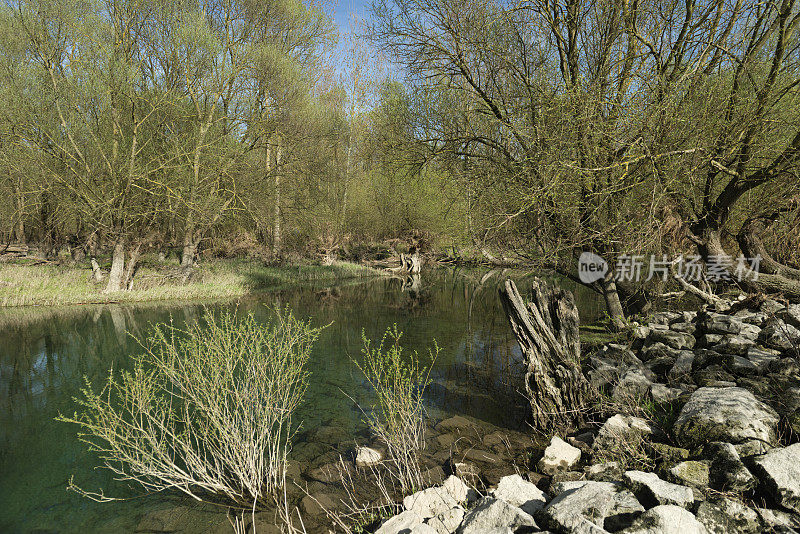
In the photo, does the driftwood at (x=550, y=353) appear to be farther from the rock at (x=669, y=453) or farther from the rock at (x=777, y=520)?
A: the rock at (x=777, y=520)

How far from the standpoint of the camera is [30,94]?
1652 cm

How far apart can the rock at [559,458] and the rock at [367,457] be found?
1906 mm

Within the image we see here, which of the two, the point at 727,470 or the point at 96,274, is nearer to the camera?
the point at 727,470

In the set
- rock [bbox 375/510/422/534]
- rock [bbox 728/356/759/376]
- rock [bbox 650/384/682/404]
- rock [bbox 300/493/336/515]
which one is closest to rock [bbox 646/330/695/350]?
Answer: rock [bbox 728/356/759/376]

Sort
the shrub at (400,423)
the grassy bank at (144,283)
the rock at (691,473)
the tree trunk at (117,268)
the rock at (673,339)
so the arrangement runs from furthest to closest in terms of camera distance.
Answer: the tree trunk at (117,268), the grassy bank at (144,283), the rock at (673,339), the shrub at (400,423), the rock at (691,473)

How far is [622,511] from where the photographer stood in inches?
126

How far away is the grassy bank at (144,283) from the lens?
15133mm

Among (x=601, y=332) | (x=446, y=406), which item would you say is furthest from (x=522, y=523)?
(x=601, y=332)

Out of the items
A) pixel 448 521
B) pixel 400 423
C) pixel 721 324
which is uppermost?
pixel 721 324

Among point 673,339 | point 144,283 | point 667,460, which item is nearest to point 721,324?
point 673,339

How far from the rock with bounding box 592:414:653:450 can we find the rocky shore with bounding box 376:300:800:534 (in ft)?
0.04

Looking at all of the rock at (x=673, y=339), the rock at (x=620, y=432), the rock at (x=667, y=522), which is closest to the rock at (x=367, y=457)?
the rock at (x=620, y=432)

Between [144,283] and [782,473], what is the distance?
1933 cm

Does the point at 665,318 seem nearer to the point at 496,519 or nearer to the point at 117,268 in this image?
the point at 496,519
